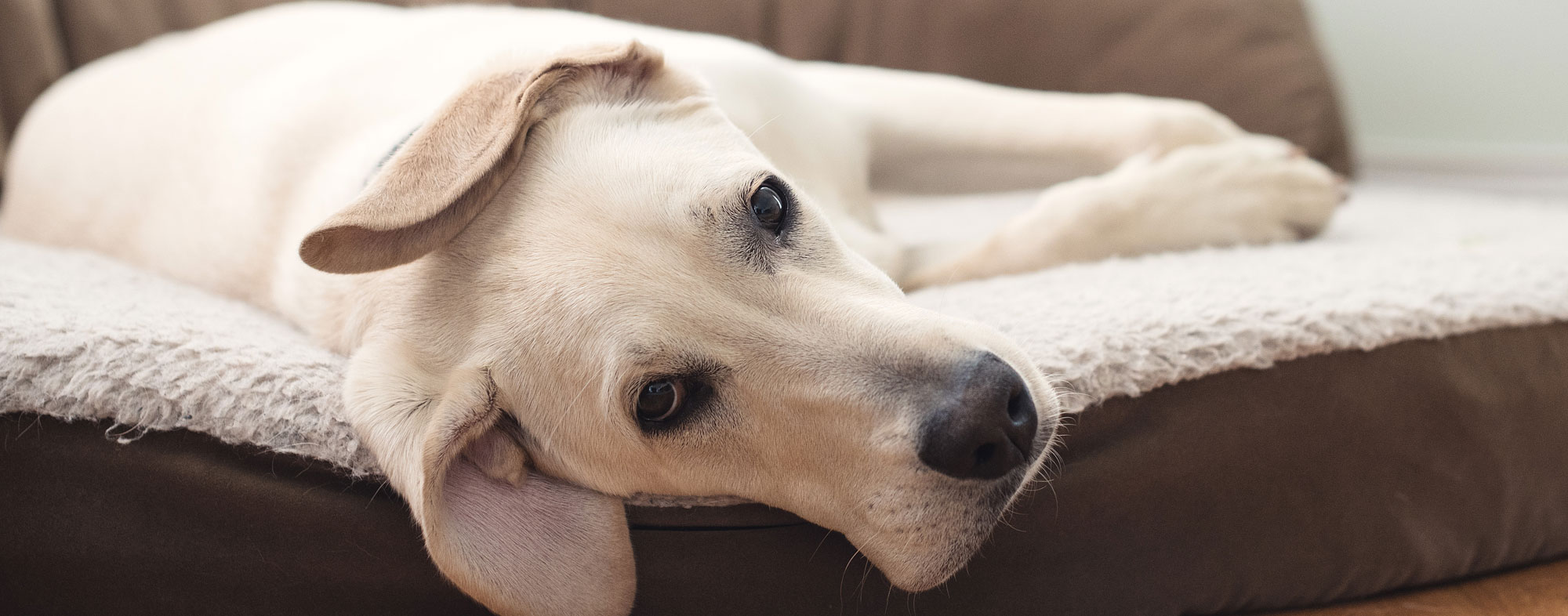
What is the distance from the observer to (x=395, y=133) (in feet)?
6.16

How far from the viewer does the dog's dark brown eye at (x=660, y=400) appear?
1.38m

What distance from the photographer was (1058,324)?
1615 millimetres

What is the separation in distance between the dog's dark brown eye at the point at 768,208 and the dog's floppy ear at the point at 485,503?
1.49 ft

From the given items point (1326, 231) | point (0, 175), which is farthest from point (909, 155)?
point (0, 175)

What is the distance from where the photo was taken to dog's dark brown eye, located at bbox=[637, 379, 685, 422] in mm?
1376

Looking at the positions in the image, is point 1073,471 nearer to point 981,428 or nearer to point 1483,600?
point 981,428

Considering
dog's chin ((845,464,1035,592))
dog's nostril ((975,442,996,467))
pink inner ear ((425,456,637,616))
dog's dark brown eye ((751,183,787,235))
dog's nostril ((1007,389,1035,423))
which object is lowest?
pink inner ear ((425,456,637,616))

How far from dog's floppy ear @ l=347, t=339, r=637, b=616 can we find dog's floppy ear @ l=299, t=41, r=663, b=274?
194 millimetres

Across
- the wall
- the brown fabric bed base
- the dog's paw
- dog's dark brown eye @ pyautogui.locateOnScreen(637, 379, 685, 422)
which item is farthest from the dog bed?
the wall

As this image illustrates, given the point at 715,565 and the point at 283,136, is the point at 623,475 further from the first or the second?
the point at 283,136

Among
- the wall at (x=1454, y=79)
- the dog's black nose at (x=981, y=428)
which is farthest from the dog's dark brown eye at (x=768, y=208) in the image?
the wall at (x=1454, y=79)

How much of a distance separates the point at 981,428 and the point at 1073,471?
28cm

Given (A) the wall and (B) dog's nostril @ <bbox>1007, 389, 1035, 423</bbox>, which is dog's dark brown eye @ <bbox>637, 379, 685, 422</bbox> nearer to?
(B) dog's nostril @ <bbox>1007, 389, 1035, 423</bbox>

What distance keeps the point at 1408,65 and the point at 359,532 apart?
13.8 feet
